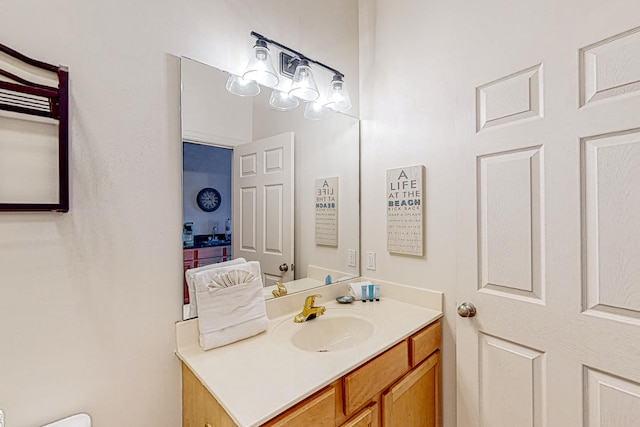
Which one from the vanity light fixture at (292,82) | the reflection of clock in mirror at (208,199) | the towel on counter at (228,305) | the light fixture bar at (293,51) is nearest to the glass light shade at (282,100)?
the vanity light fixture at (292,82)

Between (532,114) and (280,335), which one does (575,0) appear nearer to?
(532,114)

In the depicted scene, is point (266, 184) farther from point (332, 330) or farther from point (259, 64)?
point (332, 330)

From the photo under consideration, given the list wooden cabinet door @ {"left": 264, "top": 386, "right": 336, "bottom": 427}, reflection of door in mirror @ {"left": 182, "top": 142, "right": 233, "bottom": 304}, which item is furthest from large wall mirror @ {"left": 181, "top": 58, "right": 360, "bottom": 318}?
wooden cabinet door @ {"left": 264, "top": 386, "right": 336, "bottom": 427}

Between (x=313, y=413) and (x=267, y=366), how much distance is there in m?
0.21

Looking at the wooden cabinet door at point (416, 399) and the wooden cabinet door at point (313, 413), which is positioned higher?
the wooden cabinet door at point (313, 413)

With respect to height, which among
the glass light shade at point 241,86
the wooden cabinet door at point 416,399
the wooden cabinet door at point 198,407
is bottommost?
the wooden cabinet door at point 416,399

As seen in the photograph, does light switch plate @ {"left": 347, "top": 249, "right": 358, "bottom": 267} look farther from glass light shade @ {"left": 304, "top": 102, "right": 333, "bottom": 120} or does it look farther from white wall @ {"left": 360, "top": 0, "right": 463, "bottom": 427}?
glass light shade @ {"left": 304, "top": 102, "right": 333, "bottom": 120}

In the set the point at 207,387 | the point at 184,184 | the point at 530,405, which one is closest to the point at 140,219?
the point at 184,184

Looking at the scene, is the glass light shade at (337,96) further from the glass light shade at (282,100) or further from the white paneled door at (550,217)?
the white paneled door at (550,217)

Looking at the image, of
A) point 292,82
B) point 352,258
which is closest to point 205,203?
point 292,82

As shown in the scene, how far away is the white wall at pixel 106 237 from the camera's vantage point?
0.84 meters

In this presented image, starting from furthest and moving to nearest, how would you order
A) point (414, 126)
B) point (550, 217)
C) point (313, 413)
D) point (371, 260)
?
point (371, 260), point (414, 126), point (550, 217), point (313, 413)

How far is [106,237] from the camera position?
97cm

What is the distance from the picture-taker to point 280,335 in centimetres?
123
